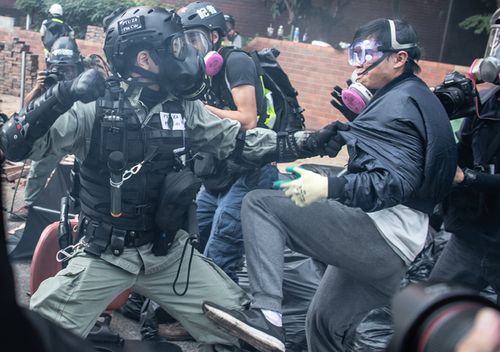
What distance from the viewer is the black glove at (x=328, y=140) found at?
3305 mm

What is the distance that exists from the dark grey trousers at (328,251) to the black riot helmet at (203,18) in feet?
5.91

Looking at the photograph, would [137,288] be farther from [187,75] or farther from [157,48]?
[157,48]

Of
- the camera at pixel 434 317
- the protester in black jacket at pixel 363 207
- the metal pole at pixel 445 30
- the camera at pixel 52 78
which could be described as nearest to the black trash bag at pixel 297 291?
the protester in black jacket at pixel 363 207

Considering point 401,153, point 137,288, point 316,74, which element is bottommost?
point 137,288

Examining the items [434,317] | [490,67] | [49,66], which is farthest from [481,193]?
[49,66]

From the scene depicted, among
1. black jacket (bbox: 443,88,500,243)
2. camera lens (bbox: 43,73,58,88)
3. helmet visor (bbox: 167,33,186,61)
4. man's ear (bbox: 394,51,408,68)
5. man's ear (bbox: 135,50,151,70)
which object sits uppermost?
man's ear (bbox: 394,51,408,68)

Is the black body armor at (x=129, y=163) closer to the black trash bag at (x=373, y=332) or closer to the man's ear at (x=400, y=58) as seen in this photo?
the man's ear at (x=400, y=58)

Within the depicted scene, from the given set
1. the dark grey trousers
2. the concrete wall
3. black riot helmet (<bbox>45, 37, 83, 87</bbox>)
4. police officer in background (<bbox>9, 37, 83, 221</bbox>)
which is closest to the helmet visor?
the dark grey trousers

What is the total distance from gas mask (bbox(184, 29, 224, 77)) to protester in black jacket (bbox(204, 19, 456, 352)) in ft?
3.90

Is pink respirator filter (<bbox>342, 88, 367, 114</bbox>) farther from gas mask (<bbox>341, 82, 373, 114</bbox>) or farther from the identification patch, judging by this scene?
the identification patch

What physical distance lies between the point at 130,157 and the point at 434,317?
200cm

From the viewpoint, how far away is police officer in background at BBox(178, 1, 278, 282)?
13.8 feet

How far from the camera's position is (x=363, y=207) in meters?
2.90

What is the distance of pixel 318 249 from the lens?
10.5ft
